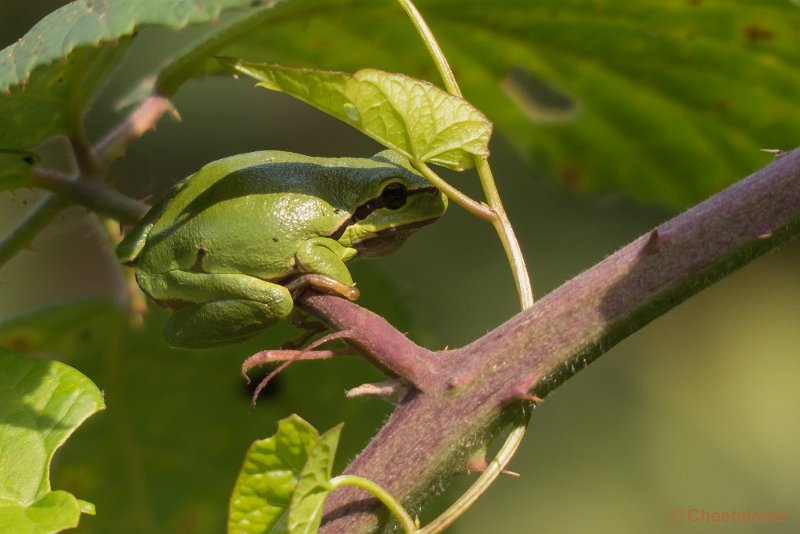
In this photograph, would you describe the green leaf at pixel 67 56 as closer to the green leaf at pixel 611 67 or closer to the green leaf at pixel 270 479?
the green leaf at pixel 611 67

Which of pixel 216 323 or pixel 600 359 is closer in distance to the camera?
pixel 216 323

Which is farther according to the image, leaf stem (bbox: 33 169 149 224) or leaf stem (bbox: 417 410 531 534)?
leaf stem (bbox: 33 169 149 224)

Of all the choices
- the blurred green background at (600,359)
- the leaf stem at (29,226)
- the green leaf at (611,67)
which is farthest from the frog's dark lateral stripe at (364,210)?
the blurred green background at (600,359)

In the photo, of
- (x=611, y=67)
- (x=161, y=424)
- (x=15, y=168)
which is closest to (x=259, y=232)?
(x=15, y=168)

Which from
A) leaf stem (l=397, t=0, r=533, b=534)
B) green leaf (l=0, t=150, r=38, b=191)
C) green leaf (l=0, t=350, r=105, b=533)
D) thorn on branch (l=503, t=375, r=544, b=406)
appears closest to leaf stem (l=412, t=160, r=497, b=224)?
leaf stem (l=397, t=0, r=533, b=534)

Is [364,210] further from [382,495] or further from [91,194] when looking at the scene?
[382,495]

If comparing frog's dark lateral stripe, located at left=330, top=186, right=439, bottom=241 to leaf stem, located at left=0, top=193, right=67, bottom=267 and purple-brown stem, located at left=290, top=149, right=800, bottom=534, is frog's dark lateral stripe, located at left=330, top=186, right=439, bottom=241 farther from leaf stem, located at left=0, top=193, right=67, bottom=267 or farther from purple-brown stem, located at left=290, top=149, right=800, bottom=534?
leaf stem, located at left=0, top=193, right=67, bottom=267

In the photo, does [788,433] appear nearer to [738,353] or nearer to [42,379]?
[738,353]

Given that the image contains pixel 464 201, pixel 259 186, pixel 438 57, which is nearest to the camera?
pixel 464 201
